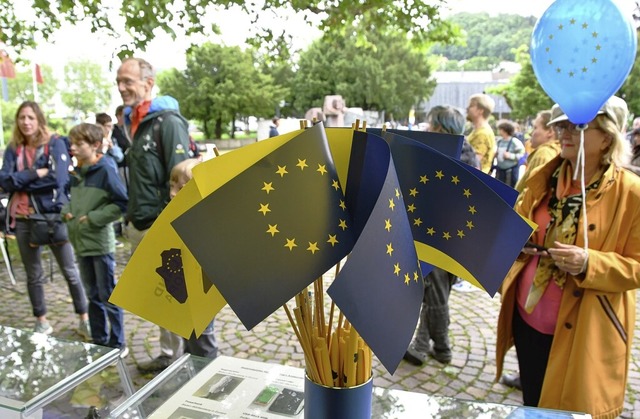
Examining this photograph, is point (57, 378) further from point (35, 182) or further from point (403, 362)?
point (35, 182)

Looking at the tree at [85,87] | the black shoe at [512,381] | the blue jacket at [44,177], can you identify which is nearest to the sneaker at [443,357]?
the black shoe at [512,381]

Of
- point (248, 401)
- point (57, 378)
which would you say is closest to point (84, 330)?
point (57, 378)

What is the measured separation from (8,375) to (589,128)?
245 cm

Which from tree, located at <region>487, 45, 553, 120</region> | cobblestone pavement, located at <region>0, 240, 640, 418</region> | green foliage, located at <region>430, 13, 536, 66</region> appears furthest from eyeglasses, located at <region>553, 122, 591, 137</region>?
green foliage, located at <region>430, 13, 536, 66</region>

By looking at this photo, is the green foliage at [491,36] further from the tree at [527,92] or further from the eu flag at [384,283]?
the eu flag at [384,283]

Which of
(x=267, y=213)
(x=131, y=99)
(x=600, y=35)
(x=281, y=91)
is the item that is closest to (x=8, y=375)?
(x=267, y=213)

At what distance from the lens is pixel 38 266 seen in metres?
4.12

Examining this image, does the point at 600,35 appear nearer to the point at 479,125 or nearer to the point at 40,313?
the point at 479,125

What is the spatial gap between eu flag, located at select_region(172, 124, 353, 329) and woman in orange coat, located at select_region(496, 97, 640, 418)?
149 cm

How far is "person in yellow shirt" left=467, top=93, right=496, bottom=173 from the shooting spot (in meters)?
4.80

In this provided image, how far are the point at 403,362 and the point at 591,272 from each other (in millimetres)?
2009

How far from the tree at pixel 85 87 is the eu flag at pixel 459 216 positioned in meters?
48.5

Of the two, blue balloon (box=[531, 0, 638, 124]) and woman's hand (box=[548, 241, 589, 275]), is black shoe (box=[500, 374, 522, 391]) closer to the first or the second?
woman's hand (box=[548, 241, 589, 275])

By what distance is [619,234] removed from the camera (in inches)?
82.0
